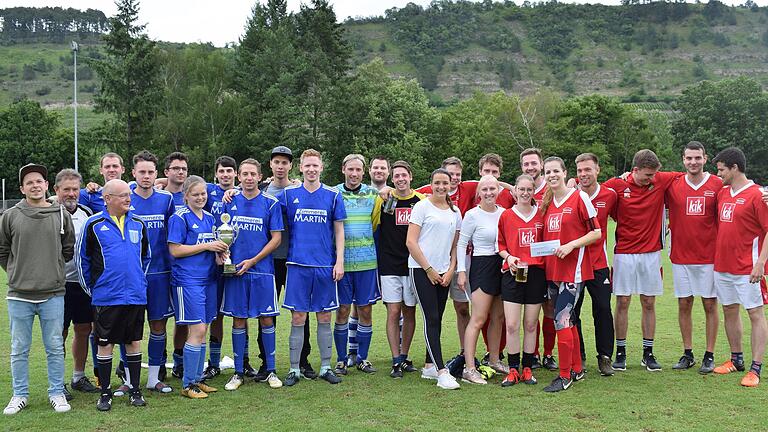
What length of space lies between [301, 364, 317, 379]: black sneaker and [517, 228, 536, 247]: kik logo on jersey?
2544 mm

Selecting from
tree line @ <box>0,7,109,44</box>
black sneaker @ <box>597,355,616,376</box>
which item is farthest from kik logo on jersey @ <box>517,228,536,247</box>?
tree line @ <box>0,7,109,44</box>

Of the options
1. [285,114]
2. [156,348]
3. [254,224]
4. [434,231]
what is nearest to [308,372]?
[156,348]

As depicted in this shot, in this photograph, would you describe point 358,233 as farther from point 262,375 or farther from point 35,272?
point 35,272

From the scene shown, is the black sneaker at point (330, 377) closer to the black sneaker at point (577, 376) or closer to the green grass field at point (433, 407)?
the green grass field at point (433, 407)

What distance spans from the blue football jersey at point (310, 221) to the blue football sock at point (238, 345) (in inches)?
34.6

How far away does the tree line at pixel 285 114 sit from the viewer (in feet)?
155

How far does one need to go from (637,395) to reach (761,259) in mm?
1924

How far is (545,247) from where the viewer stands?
21.2ft

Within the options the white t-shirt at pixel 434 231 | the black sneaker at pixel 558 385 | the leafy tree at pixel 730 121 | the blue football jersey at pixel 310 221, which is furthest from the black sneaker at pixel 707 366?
→ the leafy tree at pixel 730 121

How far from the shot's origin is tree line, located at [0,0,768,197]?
4725cm

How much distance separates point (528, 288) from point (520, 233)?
1.82 ft

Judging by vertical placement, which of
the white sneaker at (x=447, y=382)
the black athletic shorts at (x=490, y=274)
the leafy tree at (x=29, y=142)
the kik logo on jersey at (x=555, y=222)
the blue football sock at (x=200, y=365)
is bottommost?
the white sneaker at (x=447, y=382)

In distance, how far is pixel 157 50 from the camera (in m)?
48.3

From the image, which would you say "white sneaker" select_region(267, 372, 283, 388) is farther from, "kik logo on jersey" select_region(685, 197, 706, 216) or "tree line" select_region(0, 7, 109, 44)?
"tree line" select_region(0, 7, 109, 44)
